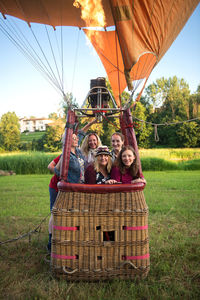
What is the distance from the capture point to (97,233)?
219 centimetres

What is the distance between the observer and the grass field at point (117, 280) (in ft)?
6.75

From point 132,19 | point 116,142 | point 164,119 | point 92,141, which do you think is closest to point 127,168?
point 116,142

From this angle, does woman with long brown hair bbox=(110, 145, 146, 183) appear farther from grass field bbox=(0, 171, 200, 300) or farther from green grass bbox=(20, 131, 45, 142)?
green grass bbox=(20, 131, 45, 142)

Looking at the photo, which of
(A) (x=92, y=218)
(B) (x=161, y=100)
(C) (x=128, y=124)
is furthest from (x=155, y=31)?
(B) (x=161, y=100)

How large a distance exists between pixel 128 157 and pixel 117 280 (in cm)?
106

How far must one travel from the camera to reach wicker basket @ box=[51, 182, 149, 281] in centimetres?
218

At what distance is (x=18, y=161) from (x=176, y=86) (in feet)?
77.0

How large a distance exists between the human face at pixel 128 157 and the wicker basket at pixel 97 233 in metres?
0.31

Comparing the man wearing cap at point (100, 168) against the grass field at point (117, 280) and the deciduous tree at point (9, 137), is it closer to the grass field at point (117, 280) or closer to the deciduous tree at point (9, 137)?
the grass field at point (117, 280)

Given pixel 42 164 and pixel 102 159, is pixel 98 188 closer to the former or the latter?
pixel 102 159

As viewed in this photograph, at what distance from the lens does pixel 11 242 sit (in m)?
3.34

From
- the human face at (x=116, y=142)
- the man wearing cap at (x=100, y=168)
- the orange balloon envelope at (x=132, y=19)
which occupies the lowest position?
the man wearing cap at (x=100, y=168)

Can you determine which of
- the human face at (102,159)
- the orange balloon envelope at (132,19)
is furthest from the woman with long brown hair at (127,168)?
the orange balloon envelope at (132,19)

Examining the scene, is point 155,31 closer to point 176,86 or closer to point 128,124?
point 128,124
